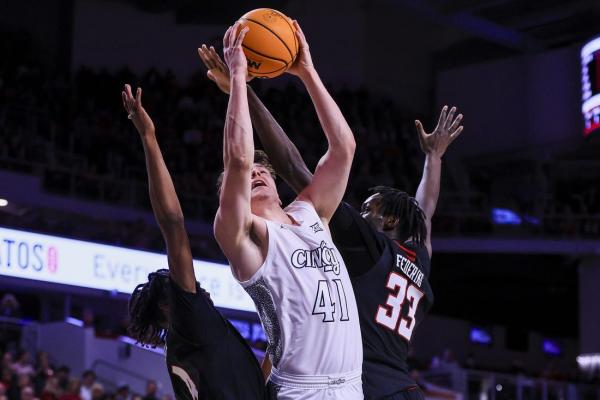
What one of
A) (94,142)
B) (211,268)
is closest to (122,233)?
(211,268)

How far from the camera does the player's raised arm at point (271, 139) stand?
13.3 ft

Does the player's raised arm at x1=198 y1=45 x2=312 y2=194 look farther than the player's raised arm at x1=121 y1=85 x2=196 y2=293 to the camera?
Yes

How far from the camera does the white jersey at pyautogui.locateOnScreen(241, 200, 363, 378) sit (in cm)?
350

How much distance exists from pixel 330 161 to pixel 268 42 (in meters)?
0.50

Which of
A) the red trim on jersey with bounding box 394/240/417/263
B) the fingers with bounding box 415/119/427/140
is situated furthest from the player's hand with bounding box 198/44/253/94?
the fingers with bounding box 415/119/427/140

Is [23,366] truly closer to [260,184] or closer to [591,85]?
[260,184]

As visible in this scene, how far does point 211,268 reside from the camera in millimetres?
16219

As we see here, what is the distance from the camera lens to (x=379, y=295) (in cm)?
420

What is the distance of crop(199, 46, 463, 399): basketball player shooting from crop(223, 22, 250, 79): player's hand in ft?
0.95

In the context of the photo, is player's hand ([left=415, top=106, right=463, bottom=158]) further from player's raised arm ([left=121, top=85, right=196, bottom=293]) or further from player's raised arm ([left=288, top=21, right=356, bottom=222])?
player's raised arm ([left=121, top=85, right=196, bottom=293])

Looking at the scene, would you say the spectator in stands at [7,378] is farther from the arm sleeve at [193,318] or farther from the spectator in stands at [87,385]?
the arm sleeve at [193,318]

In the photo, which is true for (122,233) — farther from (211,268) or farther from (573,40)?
(573,40)

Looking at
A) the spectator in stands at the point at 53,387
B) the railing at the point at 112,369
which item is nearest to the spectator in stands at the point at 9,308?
the railing at the point at 112,369

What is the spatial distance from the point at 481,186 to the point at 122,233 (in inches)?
436
